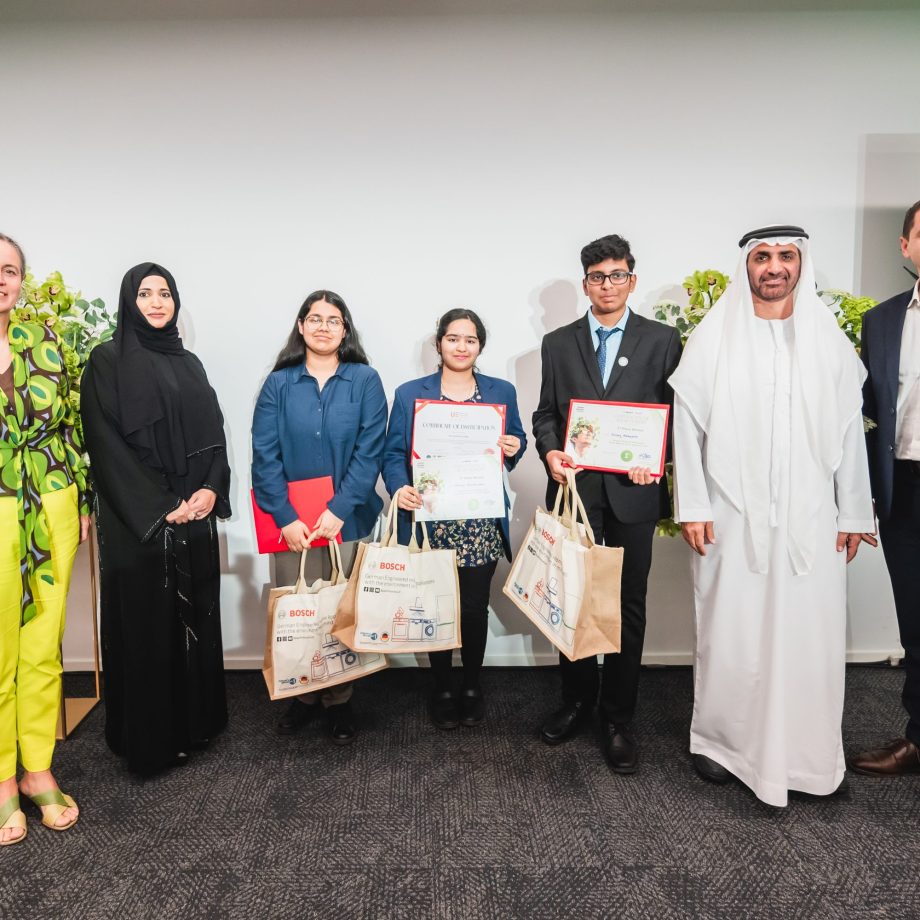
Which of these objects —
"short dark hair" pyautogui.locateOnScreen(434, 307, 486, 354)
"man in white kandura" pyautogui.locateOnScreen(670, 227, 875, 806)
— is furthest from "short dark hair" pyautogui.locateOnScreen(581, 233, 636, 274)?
"short dark hair" pyautogui.locateOnScreen(434, 307, 486, 354)

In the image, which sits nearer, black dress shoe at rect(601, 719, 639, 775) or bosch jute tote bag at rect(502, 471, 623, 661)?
bosch jute tote bag at rect(502, 471, 623, 661)

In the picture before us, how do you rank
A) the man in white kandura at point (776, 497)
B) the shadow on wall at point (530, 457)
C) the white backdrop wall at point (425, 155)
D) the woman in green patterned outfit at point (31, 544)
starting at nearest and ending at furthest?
the woman in green patterned outfit at point (31, 544) < the man in white kandura at point (776, 497) < the white backdrop wall at point (425, 155) < the shadow on wall at point (530, 457)

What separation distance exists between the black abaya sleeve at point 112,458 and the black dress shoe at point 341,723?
110cm

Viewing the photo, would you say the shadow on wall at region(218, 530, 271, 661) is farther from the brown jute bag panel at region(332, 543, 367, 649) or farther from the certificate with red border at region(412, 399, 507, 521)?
the certificate with red border at region(412, 399, 507, 521)

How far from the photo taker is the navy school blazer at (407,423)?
2.45 m

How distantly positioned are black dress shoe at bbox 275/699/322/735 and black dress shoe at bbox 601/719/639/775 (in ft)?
4.28

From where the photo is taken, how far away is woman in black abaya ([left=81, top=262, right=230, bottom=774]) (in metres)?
2.12

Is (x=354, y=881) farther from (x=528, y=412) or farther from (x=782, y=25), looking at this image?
(x=782, y=25)

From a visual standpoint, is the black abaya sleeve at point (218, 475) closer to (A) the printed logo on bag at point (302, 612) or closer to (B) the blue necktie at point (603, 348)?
(A) the printed logo on bag at point (302, 612)

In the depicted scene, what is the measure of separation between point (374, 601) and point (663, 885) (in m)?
1.30

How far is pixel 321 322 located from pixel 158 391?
0.66 metres

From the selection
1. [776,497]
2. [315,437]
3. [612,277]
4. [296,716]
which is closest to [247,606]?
[296,716]

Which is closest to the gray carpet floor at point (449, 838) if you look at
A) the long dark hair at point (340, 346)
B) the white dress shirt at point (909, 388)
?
the white dress shirt at point (909, 388)

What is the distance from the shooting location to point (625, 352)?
7.30ft
